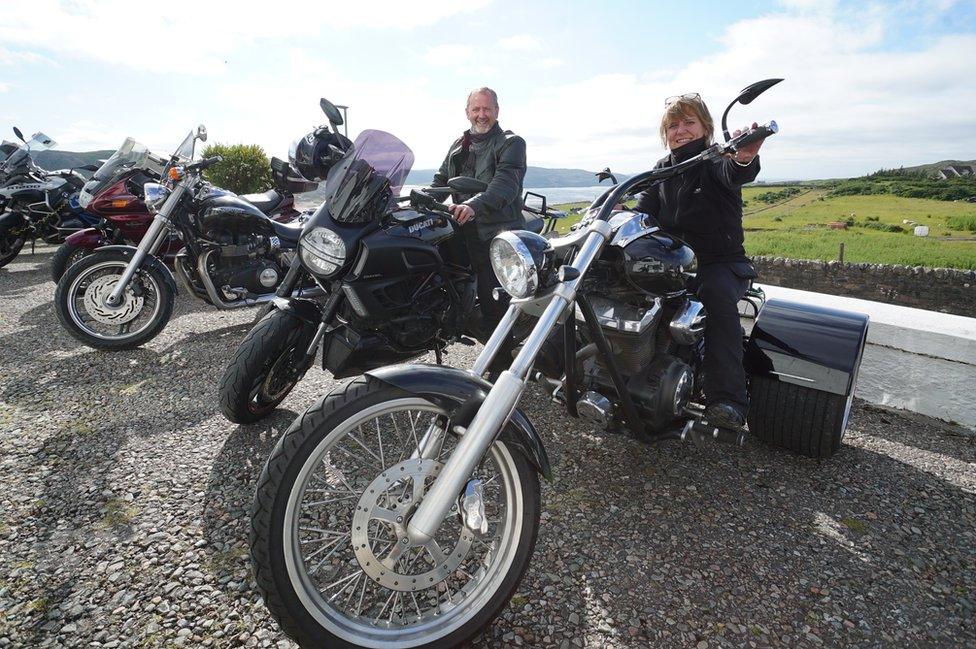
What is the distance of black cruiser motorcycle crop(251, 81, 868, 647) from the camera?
147cm

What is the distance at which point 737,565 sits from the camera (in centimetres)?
209

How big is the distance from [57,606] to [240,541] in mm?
559

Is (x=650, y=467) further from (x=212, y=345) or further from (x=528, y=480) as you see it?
(x=212, y=345)

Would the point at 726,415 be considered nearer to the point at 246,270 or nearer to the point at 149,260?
the point at 246,270

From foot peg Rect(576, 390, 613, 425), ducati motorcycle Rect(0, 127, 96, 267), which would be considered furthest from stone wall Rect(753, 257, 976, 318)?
ducati motorcycle Rect(0, 127, 96, 267)

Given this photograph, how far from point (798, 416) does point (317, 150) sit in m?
3.01

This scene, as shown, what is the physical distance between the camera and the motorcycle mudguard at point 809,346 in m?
2.69

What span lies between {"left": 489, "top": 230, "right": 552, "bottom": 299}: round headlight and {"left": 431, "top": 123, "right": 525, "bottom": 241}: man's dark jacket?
6.16ft

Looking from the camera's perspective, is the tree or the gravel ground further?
the tree

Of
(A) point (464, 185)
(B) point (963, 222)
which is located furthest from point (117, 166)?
(B) point (963, 222)

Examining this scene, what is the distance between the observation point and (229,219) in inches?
181

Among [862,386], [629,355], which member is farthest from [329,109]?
[862,386]

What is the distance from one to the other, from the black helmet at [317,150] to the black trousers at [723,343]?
2185mm

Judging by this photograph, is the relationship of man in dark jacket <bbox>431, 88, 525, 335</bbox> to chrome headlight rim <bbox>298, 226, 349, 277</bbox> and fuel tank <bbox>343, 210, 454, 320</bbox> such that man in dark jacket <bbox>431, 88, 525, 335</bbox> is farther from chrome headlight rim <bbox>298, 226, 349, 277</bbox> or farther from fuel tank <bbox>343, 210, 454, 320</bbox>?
chrome headlight rim <bbox>298, 226, 349, 277</bbox>
